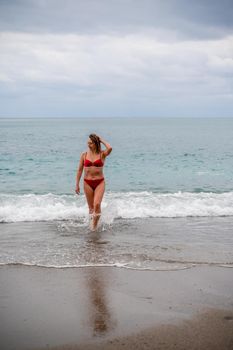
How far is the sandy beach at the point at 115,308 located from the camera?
3643 mm

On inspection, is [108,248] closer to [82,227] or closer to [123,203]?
[82,227]

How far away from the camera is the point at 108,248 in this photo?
22.7ft

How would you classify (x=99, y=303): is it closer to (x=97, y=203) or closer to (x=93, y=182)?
(x=97, y=203)

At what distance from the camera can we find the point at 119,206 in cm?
1105

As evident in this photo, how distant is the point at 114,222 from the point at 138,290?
4.45 m

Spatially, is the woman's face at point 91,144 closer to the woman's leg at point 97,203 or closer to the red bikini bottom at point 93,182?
the red bikini bottom at point 93,182

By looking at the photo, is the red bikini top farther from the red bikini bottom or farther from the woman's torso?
the red bikini bottom

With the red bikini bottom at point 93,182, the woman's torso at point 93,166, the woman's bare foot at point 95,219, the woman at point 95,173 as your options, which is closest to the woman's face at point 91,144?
the woman at point 95,173

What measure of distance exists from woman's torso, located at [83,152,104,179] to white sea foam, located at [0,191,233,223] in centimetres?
117

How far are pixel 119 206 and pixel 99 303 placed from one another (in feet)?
21.7

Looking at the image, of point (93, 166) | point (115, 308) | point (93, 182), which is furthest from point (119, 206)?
point (115, 308)

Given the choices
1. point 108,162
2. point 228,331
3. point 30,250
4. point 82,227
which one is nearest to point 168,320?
point 228,331

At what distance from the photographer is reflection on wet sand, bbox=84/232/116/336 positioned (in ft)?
12.7

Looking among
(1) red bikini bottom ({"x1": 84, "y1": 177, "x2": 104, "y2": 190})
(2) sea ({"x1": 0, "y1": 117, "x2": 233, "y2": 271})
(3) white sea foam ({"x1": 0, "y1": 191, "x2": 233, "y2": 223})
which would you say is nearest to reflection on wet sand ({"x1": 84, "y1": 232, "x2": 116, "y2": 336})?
(2) sea ({"x1": 0, "y1": 117, "x2": 233, "y2": 271})
